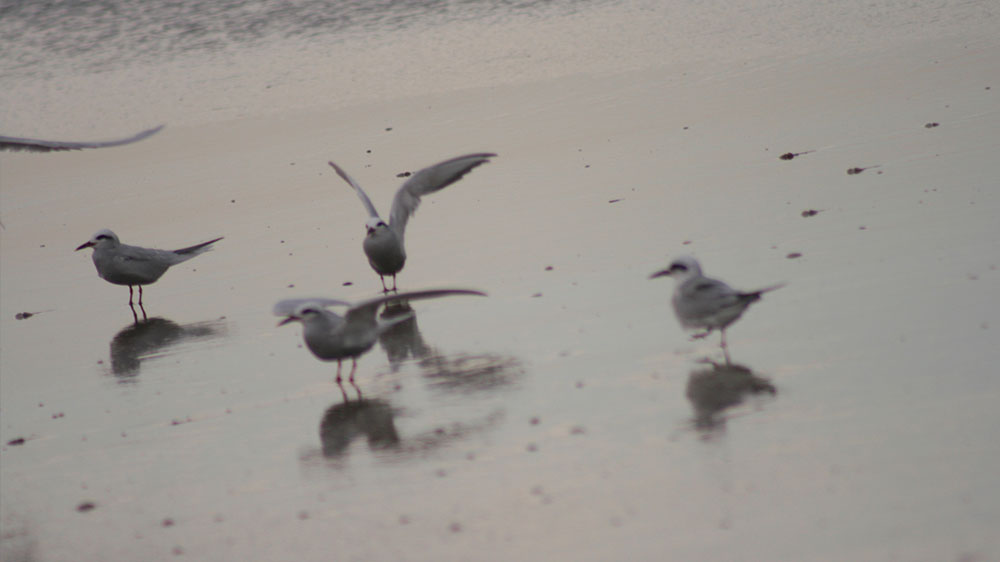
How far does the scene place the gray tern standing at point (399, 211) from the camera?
401 inches

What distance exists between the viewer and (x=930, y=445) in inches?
224

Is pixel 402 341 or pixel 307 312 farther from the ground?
pixel 307 312

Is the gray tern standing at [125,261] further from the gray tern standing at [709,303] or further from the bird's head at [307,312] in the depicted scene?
the gray tern standing at [709,303]

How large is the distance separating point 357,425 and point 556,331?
1748 millimetres

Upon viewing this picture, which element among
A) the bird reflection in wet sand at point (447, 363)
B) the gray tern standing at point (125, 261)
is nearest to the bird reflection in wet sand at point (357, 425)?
the bird reflection in wet sand at point (447, 363)

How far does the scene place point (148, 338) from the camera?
1010 cm

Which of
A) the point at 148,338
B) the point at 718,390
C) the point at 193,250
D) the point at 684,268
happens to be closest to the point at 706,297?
the point at 684,268

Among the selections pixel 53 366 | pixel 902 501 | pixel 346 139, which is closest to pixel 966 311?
pixel 902 501

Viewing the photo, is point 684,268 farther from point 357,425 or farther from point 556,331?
point 357,425

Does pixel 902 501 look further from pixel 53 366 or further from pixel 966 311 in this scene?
pixel 53 366

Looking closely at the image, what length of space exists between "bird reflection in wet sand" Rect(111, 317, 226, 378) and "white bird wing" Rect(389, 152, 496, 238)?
1905mm

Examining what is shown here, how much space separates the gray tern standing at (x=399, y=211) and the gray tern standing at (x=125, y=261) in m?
1.62

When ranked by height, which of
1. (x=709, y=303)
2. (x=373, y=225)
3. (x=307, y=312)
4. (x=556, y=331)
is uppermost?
(x=307, y=312)

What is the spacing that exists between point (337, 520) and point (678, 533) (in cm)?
170
